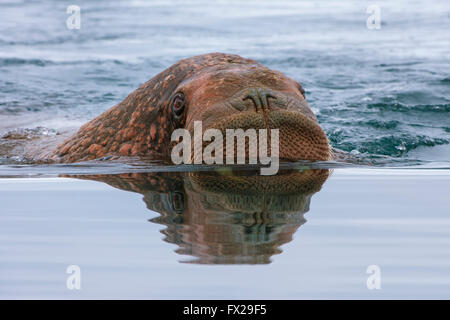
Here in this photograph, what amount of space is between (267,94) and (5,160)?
10.3 ft

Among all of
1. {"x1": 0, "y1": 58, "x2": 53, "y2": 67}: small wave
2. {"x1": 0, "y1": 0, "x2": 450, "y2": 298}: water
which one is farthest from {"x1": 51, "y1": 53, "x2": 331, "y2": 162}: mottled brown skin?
{"x1": 0, "y1": 58, "x2": 53, "y2": 67}: small wave

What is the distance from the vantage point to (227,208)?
344 cm

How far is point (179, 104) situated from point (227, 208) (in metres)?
2.11

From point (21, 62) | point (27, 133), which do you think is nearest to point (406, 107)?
point (27, 133)

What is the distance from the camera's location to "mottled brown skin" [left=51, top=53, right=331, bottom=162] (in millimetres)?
4996

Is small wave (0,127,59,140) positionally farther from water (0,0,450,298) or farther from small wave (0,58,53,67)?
small wave (0,58,53,67)

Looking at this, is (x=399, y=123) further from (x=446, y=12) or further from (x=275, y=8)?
(x=275, y=8)

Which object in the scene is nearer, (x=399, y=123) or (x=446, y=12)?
(x=399, y=123)

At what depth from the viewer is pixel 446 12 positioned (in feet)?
77.9

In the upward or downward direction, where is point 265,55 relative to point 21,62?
upward

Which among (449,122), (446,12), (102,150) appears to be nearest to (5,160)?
(102,150)

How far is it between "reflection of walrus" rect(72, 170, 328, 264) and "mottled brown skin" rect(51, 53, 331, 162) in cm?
36

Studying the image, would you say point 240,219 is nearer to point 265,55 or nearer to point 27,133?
point 27,133

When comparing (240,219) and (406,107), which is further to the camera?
(406,107)
